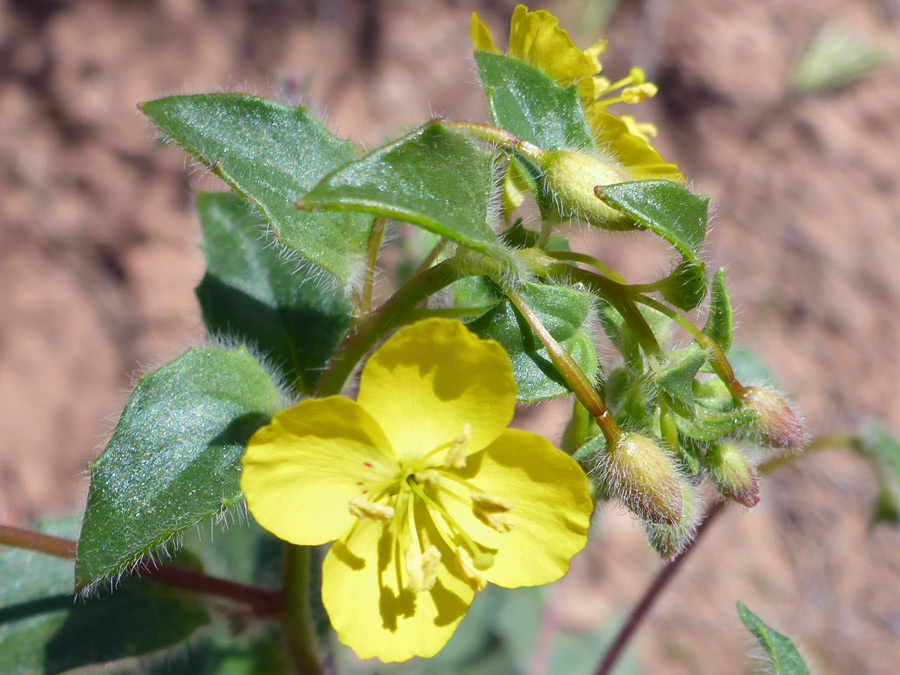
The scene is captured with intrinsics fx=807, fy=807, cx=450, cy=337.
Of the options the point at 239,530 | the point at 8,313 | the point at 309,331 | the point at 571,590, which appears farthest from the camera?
the point at 571,590

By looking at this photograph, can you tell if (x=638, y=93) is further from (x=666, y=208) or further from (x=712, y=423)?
(x=712, y=423)

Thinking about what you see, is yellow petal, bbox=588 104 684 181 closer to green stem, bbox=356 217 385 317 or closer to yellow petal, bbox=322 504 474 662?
green stem, bbox=356 217 385 317

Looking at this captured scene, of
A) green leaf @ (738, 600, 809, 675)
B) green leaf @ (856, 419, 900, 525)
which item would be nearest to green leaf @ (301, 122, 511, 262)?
green leaf @ (738, 600, 809, 675)

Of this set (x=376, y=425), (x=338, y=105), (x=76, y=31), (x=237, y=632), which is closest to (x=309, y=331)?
(x=376, y=425)

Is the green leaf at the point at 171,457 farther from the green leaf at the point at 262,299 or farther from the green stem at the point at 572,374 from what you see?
the green stem at the point at 572,374

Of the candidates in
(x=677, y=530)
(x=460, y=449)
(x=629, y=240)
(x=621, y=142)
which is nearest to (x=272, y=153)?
(x=460, y=449)

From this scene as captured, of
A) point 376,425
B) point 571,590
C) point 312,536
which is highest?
point 376,425

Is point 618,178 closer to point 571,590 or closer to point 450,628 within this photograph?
point 450,628

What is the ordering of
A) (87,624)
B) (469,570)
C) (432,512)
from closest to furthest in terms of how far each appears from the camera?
(469,570), (432,512), (87,624)
